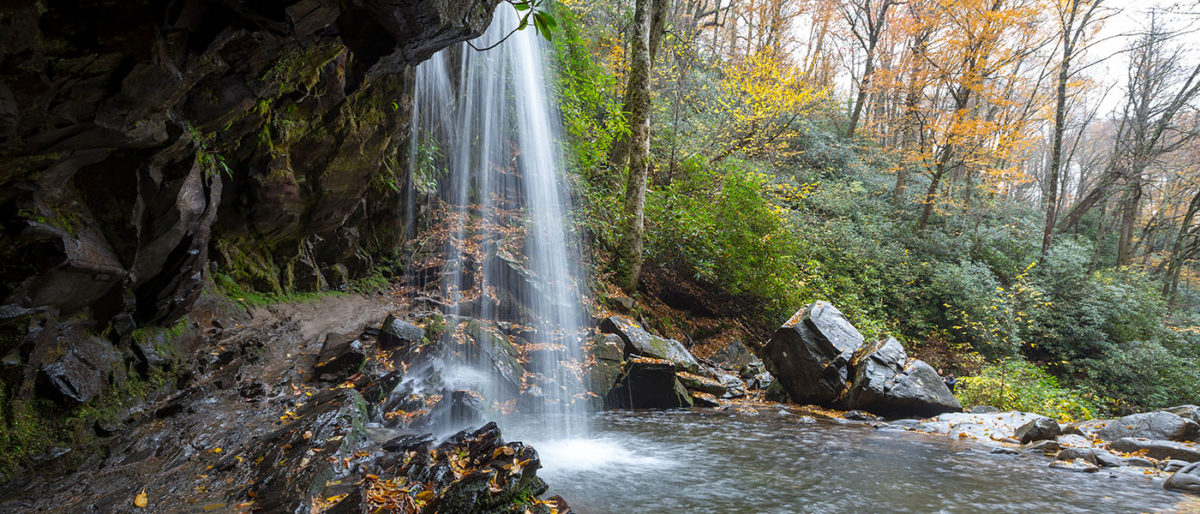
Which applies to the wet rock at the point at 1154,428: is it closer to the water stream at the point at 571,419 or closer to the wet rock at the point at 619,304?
the water stream at the point at 571,419

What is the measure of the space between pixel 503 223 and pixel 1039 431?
981 centimetres

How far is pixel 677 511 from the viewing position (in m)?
4.09

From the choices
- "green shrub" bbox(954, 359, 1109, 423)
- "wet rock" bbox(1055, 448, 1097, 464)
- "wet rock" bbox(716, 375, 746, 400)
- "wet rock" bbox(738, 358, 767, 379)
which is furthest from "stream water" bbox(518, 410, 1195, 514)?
"green shrub" bbox(954, 359, 1109, 423)

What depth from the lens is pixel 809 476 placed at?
195 inches

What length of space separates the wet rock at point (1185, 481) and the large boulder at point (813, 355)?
379 centimetres

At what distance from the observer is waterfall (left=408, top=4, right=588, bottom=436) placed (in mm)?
7004

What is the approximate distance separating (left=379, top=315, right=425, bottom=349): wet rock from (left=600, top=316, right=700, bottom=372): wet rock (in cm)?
349

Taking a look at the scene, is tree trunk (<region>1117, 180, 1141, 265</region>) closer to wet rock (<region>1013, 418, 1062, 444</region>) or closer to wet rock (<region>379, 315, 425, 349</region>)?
wet rock (<region>1013, 418, 1062, 444</region>)

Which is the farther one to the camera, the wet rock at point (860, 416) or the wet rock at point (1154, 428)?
the wet rock at point (860, 416)

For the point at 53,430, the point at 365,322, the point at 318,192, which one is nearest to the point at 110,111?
the point at 53,430

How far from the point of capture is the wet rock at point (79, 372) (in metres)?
3.37

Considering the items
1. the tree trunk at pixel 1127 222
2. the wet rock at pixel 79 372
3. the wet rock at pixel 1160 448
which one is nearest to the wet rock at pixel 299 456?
the wet rock at pixel 79 372

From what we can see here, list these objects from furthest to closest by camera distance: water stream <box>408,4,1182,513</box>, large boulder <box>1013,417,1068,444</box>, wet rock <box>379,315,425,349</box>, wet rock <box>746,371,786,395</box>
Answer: wet rock <box>746,371,786,395</box>
large boulder <box>1013,417,1068,444</box>
wet rock <box>379,315,425,349</box>
water stream <box>408,4,1182,513</box>

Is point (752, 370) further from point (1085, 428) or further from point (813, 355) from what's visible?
point (1085, 428)
